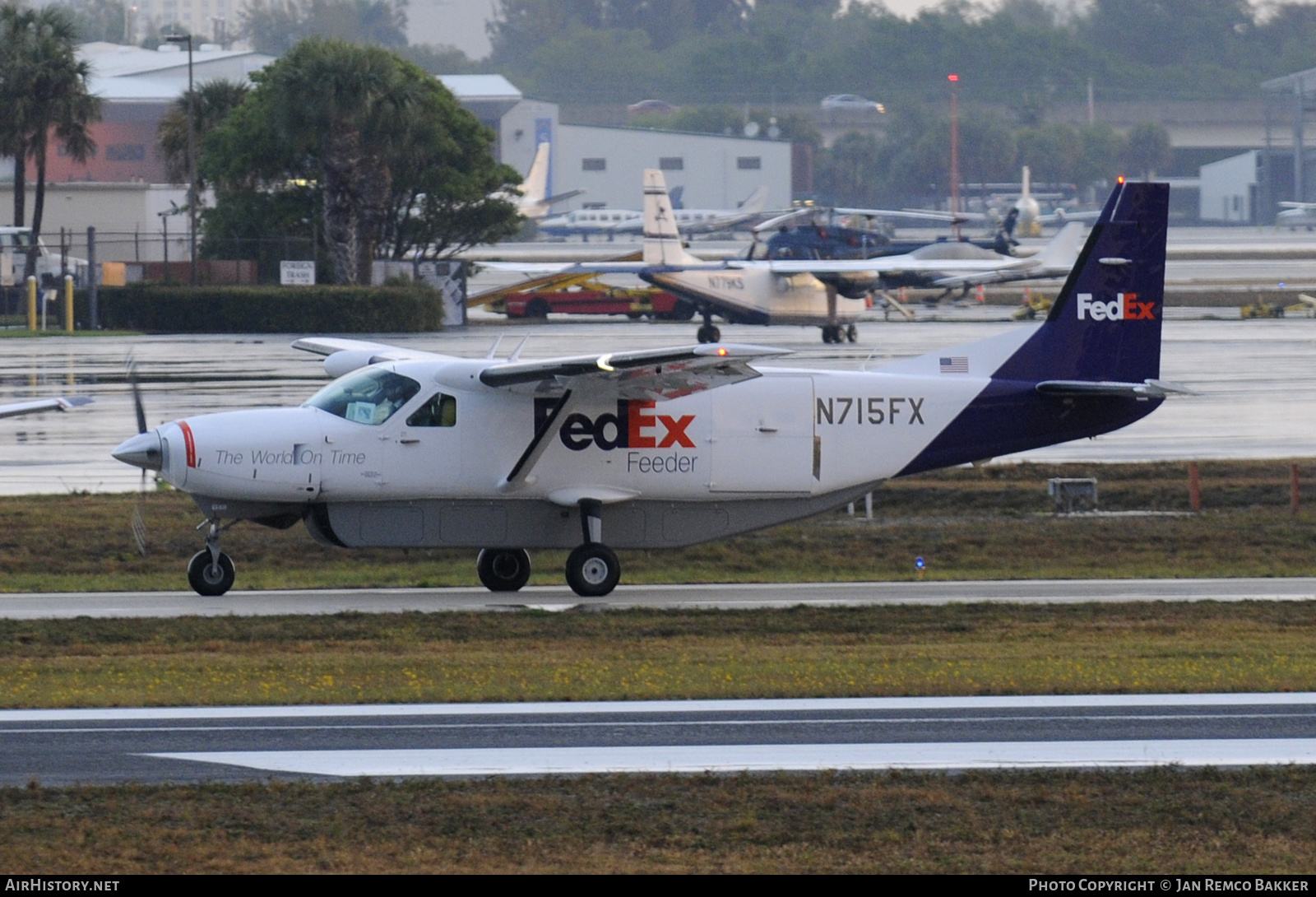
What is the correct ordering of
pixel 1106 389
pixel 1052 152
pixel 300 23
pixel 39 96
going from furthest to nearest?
pixel 300 23 → pixel 1052 152 → pixel 39 96 → pixel 1106 389

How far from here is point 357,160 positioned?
191 feet

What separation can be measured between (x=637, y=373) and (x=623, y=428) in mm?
1090

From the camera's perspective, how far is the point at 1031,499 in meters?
24.0

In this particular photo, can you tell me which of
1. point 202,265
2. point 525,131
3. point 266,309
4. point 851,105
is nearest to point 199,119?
point 202,265

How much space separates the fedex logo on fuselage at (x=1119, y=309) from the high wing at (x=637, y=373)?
4205mm

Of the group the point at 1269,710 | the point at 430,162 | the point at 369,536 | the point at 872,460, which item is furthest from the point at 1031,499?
the point at 430,162

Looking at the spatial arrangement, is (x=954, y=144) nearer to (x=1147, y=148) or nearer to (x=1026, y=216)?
(x=1147, y=148)

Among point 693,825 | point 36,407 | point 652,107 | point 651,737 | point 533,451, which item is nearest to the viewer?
point 693,825

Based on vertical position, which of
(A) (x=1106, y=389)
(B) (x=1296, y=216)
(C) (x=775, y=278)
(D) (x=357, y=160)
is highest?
(B) (x=1296, y=216)

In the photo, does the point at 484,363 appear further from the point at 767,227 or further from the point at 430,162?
the point at 767,227

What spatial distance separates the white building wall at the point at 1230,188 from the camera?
148500mm

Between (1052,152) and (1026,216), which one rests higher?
(1052,152)

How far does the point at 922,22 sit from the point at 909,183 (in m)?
23.7

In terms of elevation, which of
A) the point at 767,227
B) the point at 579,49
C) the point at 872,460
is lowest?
the point at 872,460
